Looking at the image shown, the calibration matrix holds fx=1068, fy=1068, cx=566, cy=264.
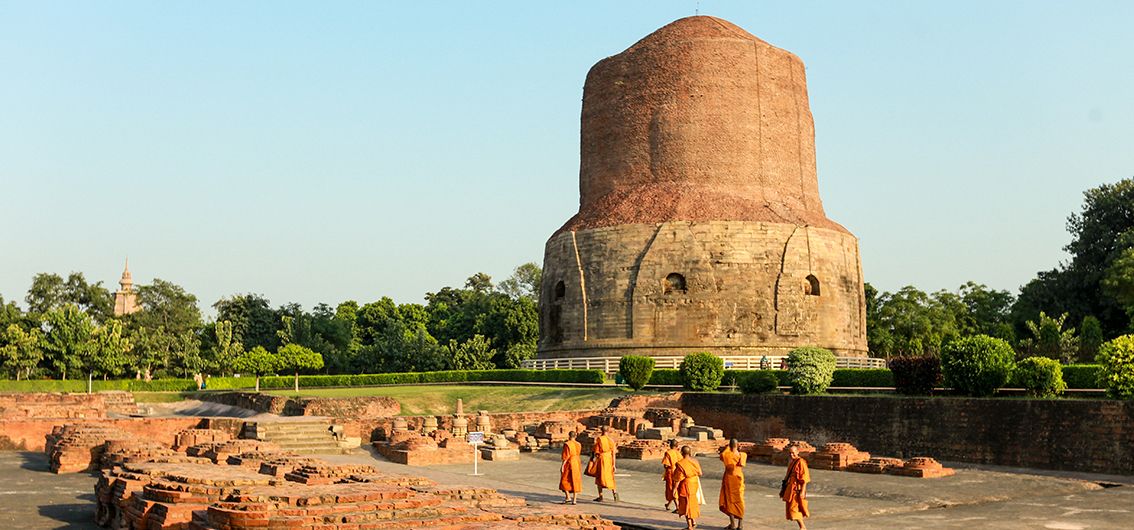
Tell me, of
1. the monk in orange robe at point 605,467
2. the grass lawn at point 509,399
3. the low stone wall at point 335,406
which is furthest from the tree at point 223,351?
the monk in orange robe at point 605,467

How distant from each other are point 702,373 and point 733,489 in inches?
575

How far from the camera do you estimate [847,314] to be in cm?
3509

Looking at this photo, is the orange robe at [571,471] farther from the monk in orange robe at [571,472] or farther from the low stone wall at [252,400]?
the low stone wall at [252,400]

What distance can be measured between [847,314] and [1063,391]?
16.2 m

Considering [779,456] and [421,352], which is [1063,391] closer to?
[779,456]

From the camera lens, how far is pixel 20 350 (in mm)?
40062

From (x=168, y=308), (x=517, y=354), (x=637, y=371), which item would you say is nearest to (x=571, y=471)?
(x=637, y=371)

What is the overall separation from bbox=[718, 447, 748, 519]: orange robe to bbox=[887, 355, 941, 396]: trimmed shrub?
10.6 meters

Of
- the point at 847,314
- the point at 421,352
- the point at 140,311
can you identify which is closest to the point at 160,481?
the point at 847,314

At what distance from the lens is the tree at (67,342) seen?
39.3m

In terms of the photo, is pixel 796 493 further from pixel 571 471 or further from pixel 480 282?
pixel 480 282

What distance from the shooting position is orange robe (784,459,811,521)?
33.6 feet

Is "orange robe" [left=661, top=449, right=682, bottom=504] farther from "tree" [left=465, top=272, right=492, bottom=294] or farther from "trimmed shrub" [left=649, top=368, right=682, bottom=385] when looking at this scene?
"tree" [left=465, top=272, right=492, bottom=294]

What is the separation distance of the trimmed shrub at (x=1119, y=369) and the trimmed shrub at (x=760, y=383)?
7.38m
